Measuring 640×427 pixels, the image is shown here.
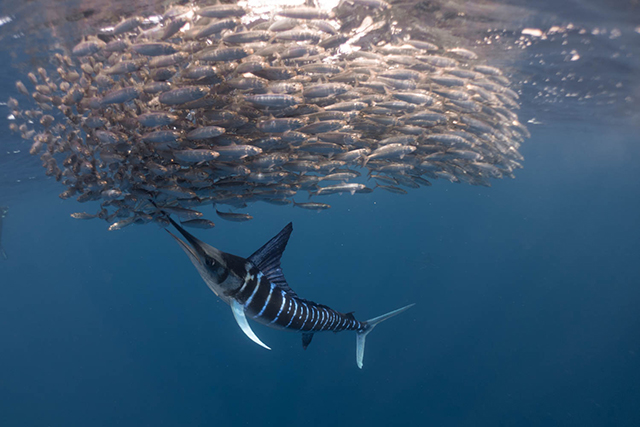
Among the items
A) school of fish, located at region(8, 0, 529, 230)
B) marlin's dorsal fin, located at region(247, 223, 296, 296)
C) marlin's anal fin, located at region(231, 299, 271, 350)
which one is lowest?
marlin's anal fin, located at region(231, 299, 271, 350)

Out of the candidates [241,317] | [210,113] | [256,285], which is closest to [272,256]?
[256,285]

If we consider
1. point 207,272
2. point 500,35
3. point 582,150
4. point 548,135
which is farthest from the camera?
point 582,150

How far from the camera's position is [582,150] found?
40.5 metres

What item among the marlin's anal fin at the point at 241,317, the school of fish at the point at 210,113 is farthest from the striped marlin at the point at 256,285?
the school of fish at the point at 210,113

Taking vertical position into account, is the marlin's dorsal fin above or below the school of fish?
below

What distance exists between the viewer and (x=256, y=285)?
3.49 metres

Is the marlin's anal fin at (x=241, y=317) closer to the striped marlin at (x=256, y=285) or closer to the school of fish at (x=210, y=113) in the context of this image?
the striped marlin at (x=256, y=285)

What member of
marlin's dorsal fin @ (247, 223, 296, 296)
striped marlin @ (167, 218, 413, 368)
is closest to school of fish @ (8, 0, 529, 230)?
marlin's dorsal fin @ (247, 223, 296, 296)

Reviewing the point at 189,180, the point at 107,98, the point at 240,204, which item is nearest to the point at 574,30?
the point at 240,204

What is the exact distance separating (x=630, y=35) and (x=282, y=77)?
1211 cm

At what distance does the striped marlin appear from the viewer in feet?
10.0

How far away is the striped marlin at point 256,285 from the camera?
3055 millimetres

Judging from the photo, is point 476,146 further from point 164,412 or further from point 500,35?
point 164,412

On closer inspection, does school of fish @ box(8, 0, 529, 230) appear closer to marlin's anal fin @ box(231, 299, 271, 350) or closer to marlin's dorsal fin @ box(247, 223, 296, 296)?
marlin's dorsal fin @ box(247, 223, 296, 296)
